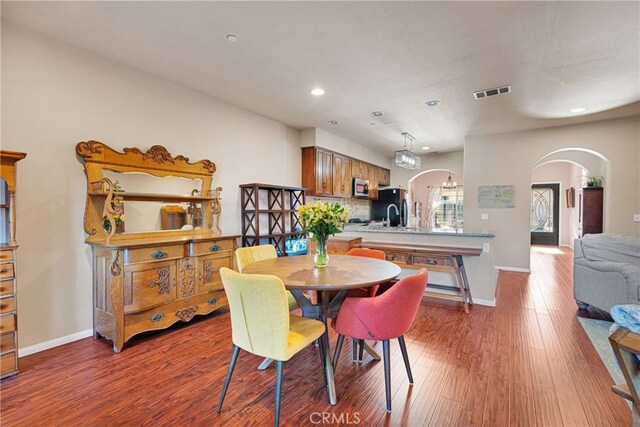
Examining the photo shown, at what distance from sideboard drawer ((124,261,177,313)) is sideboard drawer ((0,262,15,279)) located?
71cm

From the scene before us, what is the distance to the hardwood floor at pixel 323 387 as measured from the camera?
70.6 inches

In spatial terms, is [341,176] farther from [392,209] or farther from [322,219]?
[322,219]

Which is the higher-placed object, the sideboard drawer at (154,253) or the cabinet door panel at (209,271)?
the sideboard drawer at (154,253)

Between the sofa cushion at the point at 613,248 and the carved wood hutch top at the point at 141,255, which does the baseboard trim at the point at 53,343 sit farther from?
the sofa cushion at the point at 613,248

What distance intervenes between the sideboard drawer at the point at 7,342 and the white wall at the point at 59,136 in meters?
0.38

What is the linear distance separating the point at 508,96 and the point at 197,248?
13.9 ft

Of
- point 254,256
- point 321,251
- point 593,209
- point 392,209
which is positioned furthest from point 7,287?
point 593,209

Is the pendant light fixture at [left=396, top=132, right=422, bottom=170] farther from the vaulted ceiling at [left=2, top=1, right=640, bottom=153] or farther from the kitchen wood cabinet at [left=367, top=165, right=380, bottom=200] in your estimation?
the kitchen wood cabinet at [left=367, top=165, right=380, bottom=200]

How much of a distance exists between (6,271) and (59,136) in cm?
124

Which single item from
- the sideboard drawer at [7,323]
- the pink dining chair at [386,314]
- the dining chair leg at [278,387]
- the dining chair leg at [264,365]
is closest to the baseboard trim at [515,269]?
the pink dining chair at [386,314]

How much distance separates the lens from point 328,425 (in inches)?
68.1

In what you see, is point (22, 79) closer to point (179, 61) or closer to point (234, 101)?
point (179, 61)

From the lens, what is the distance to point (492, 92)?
3688 mm

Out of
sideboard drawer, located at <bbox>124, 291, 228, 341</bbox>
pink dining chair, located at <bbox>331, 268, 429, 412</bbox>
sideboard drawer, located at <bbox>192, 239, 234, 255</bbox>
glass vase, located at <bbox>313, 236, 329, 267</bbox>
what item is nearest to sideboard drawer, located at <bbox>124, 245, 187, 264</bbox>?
sideboard drawer, located at <bbox>192, 239, 234, 255</bbox>
